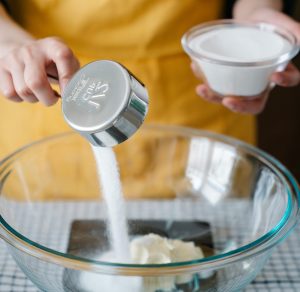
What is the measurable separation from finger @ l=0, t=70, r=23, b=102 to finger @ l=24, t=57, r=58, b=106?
5cm

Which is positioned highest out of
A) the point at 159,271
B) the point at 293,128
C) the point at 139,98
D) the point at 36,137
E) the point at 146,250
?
the point at 139,98

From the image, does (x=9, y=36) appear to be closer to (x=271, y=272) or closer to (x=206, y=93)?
(x=206, y=93)

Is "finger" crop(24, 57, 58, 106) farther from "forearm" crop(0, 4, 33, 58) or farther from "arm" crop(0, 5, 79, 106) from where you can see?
"forearm" crop(0, 4, 33, 58)

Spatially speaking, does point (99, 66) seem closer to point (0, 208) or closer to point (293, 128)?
point (0, 208)

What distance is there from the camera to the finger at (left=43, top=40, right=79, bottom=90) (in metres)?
0.69

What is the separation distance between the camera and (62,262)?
22.6 inches

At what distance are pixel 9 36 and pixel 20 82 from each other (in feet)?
0.54

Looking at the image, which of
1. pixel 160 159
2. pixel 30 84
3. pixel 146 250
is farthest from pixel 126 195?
pixel 30 84

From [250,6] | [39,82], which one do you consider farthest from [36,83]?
[250,6]

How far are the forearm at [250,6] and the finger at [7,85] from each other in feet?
→ 1.60

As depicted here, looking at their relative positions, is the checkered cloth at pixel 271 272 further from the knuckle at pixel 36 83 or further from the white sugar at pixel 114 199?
the knuckle at pixel 36 83

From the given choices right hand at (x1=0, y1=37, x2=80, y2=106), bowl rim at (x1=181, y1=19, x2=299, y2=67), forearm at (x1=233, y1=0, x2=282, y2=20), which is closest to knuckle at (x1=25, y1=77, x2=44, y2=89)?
right hand at (x1=0, y1=37, x2=80, y2=106)

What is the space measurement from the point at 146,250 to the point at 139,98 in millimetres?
230

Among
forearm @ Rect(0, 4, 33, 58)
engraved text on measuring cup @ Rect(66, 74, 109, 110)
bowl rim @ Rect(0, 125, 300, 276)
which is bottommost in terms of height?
bowl rim @ Rect(0, 125, 300, 276)
